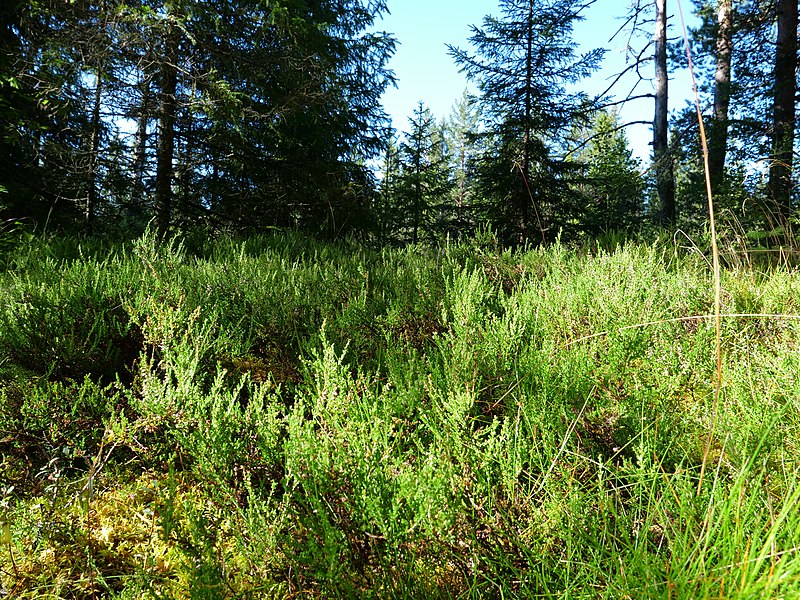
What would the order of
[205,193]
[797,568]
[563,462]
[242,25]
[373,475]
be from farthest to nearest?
[205,193], [242,25], [563,462], [373,475], [797,568]

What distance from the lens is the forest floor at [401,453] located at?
1.27 metres

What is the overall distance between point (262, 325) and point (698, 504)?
261 cm

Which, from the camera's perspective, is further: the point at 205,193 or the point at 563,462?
the point at 205,193

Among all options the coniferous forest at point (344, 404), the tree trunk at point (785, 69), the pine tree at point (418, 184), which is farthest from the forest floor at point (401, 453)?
the pine tree at point (418, 184)

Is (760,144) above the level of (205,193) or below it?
above

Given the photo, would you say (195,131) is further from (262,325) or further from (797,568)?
(797,568)

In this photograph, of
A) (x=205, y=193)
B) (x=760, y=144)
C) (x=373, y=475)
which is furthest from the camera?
(x=760, y=144)

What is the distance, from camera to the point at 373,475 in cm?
148

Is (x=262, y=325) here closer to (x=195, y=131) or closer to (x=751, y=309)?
(x=751, y=309)

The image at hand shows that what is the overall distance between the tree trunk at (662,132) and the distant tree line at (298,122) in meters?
0.04

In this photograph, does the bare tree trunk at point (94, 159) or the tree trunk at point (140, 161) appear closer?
the bare tree trunk at point (94, 159)

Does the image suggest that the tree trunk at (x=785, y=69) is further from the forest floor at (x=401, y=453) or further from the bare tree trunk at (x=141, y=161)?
the bare tree trunk at (x=141, y=161)

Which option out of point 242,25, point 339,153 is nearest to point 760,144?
point 339,153

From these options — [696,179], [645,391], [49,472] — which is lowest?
[49,472]
